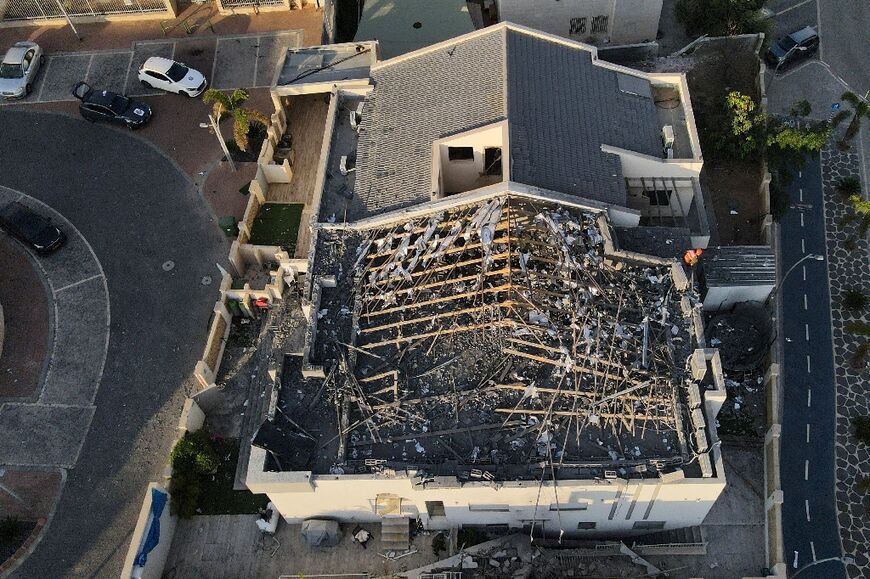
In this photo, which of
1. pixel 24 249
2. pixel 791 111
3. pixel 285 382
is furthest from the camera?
pixel 791 111

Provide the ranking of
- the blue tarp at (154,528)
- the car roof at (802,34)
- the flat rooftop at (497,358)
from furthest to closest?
1. the car roof at (802,34)
2. the blue tarp at (154,528)
3. the flat rooftop at (497,358)

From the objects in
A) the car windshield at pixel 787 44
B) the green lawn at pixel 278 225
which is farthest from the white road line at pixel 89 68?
the car windshield at pixel 787 44

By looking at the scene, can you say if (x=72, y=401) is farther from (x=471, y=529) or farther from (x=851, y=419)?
(x=851, y=419)

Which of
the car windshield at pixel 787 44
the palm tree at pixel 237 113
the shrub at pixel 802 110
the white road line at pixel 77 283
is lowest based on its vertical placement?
the white road line at pixel 77 283

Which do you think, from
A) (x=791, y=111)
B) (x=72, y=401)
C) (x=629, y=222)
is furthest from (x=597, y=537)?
(x=791, y=111)

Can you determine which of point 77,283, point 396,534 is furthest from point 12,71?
point 396,534

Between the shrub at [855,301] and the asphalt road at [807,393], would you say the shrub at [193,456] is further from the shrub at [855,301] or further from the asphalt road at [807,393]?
the shrub at [855,301]
